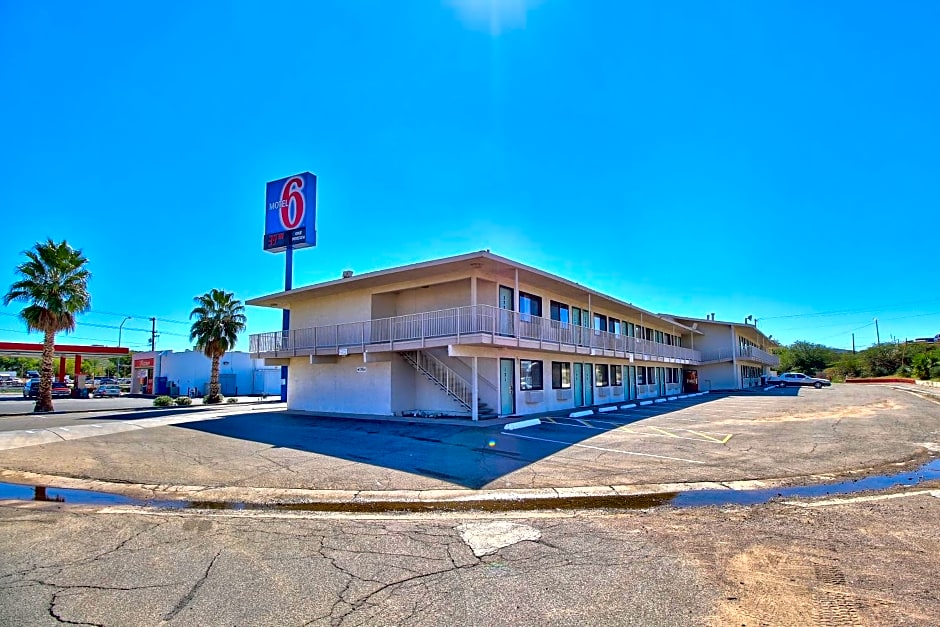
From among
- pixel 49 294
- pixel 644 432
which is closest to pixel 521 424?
pixel 644 432

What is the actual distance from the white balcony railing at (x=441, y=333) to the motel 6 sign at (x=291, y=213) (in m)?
6.54

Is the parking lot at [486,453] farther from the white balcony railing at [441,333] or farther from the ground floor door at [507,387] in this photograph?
the white balcony railing at [441,333]

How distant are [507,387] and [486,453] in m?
7.84

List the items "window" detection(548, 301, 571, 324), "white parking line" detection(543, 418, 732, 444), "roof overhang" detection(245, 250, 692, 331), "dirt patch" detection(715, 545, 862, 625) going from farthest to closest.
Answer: "window" detection(548, 301, 571, 324) → "roof overhang" detection(245, 250, 692, 331) → "white parking line" detection(543, 418, 732, 444) → "dirt patch" detection(715, 545, 862, 625)

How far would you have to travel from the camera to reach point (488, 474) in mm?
9195

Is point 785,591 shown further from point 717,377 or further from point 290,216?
point 717,377

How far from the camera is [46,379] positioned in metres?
26.3

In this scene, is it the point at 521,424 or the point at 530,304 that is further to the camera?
the point at 530,304

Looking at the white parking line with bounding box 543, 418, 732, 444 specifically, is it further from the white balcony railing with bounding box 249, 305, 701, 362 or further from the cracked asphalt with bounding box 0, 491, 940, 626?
the cracked asphalt with bounding box 0, 491, 940, 626

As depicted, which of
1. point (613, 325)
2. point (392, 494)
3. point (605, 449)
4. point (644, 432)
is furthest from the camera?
point (613, 325)

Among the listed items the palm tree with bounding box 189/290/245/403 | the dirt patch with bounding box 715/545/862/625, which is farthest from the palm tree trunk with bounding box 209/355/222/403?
the dirt patch with bounding box 715/545/862/625

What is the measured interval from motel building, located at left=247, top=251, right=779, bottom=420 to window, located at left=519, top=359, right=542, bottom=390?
42mm

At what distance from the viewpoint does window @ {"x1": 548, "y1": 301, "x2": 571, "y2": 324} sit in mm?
22625

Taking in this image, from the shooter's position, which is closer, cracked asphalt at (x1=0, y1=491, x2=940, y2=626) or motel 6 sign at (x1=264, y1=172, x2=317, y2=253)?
cracked asphalt at (x1=0, y1=491, x2=940, y2=626)
